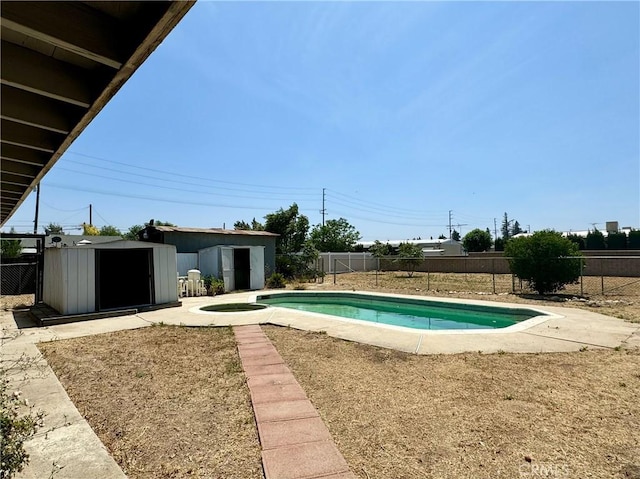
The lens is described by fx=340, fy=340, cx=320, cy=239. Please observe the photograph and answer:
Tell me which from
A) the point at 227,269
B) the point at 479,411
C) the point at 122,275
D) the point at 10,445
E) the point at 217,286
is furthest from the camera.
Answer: the point at 227,269

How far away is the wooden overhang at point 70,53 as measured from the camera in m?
1.80

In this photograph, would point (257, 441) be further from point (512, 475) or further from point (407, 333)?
point (407, 333)

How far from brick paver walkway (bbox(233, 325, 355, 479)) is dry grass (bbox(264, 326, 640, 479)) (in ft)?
0.41

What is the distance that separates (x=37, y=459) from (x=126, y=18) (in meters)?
3.05

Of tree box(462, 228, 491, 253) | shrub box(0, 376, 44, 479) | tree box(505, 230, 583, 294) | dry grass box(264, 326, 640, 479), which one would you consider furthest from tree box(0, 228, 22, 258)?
tree box(462, 228, 491, 253)

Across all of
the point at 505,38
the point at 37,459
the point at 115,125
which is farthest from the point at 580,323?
the point at 115,125

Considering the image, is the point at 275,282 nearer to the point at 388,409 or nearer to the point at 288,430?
the point at 388,409

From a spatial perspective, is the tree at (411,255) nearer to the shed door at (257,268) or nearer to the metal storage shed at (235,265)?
the shed door at (257,268)

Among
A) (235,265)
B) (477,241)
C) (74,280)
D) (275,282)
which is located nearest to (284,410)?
(74,280)

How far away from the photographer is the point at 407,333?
21.4ft

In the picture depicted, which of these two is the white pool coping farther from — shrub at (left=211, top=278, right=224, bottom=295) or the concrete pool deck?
shrub at (left=211, top=278, right=224, bottom=295)

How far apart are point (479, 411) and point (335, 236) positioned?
3564 centimetres

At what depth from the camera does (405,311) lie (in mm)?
10914

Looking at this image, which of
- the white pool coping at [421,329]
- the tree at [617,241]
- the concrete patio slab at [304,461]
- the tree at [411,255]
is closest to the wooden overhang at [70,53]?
the concrete patio slab at [304,461]
